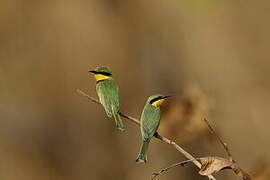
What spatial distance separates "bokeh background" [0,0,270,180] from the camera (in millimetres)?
4793

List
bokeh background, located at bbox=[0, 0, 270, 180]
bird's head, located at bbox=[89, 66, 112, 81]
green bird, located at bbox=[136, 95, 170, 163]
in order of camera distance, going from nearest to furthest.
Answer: green bird, located at bbox=[136, 95, 170, 163] → bird's head, located at bbox=[89, 66, 112, 81] → bokeh background, located at bbox=[0, 0, 270, 180]

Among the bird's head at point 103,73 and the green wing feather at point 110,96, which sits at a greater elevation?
the bird's head at point 103,73

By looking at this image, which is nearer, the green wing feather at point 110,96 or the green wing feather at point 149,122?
the green wing feather at point 149,122

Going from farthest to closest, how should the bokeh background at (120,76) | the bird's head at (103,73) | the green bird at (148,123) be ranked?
the bokeh background at (120,76) → the bird's head at (103,73) → the green bird at (148,123)

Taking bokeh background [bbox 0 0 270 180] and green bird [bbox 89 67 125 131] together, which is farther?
bokeh background [bbox 0 0 270 180]

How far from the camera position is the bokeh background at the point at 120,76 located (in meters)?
4.79

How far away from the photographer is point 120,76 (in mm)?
5027

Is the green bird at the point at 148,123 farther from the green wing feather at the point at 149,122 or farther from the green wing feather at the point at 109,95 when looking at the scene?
the green wing feather at the point at 109,95

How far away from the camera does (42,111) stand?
4863 mm

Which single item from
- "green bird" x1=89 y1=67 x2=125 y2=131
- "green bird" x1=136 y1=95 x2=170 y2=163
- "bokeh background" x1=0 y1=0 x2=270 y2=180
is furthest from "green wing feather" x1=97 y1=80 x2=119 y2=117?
"bokeh background" x1=0 y1=0 x2=270 y2=180

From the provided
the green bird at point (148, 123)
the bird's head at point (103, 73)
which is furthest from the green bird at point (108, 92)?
the green bird at point (148, 123)

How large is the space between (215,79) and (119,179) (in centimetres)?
122

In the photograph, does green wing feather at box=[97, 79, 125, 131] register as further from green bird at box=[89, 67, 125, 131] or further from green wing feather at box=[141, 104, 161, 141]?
green wing feather at box=[141, 104, 161, 141]

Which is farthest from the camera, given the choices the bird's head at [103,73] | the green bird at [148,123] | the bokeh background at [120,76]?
the bokeh background at [120,76]
